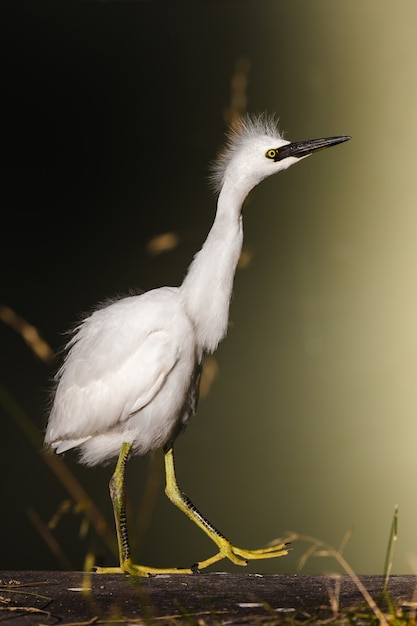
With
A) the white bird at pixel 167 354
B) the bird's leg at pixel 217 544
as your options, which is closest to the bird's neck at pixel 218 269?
the white bird at pixel 167 354

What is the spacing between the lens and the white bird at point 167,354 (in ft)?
5.98

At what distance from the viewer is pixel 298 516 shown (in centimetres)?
274

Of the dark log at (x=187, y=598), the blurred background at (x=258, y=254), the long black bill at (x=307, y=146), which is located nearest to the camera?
the dark log at (x=187, y=598)

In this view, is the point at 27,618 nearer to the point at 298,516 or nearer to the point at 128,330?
the point at 128,330

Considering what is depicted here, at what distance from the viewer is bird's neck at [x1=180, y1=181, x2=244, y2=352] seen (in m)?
1.86

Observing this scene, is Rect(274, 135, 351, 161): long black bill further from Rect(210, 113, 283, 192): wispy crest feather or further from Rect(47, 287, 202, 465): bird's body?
Rect(47, 287, 202, 465): bird's body

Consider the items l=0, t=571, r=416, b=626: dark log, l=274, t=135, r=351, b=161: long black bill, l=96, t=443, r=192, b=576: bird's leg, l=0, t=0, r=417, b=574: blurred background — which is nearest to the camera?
l=0, t=571, r=416, b=626: dark log

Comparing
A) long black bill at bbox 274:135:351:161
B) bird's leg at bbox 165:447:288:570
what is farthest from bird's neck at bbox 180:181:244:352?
bird's leg at bbox 165:447:288:570

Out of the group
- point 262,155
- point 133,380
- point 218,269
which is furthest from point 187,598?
point 262,155

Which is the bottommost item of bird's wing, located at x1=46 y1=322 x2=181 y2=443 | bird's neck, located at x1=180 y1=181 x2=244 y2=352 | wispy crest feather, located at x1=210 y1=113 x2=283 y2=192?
bird's wing, located at x1=46 y1=322 x2=181 y2=443

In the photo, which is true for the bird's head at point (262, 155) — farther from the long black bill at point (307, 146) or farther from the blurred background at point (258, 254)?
the blurred background at point (258, 254)

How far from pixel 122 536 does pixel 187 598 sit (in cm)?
33

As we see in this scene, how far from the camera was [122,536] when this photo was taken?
1.78 meters

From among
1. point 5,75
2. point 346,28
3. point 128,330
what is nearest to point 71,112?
point 5,75
